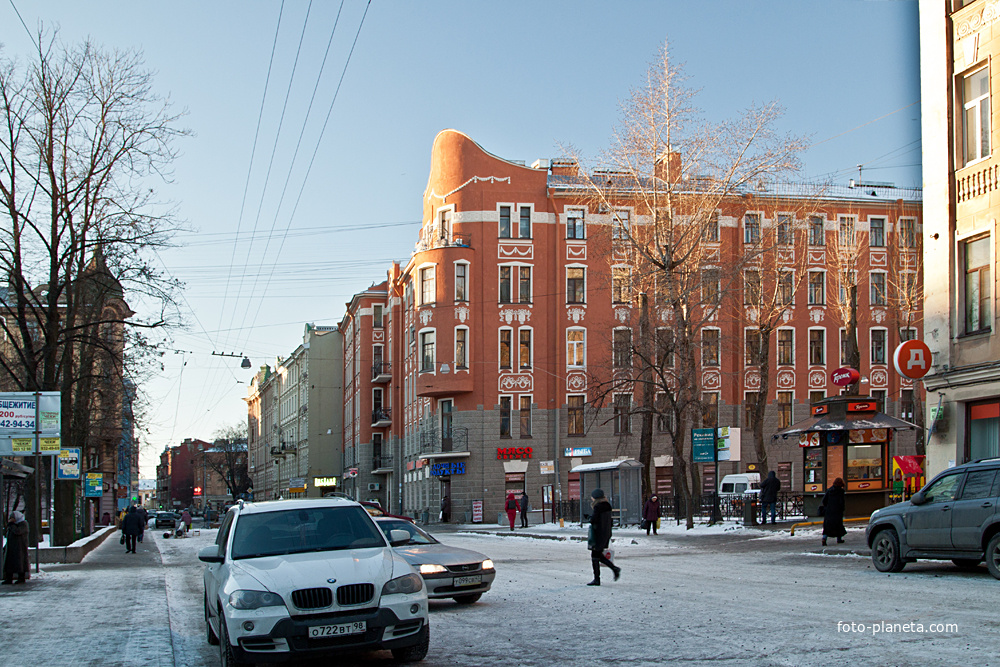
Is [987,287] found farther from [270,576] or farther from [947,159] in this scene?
[270,576]

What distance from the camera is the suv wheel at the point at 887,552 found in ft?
55.4

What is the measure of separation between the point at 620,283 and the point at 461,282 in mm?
17843

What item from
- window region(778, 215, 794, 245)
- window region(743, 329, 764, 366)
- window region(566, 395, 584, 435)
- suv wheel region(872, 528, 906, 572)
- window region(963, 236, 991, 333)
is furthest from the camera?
window region(566, 395, 584, 435)

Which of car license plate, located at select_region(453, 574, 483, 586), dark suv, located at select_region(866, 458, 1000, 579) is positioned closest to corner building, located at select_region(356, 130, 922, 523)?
dark suv, located at select_region(866, 458, 1000, 579)

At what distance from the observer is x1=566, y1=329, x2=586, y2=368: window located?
57688mm

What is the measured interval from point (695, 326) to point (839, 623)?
27.0 meters

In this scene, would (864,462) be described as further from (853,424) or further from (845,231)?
(845,231)

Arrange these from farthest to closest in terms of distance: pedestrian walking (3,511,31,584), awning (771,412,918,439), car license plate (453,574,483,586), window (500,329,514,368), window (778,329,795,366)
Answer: window (778,329,795,366), window (500,329,514,368), awning (771,412,918,439), pedestrian walking (3,511,31,584), car license plate (453,574,483,586)

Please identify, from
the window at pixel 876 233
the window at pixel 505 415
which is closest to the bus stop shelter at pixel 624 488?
the window at pixel 505 415

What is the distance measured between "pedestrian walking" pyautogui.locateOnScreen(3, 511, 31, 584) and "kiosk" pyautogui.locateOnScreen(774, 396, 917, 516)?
1970 cm

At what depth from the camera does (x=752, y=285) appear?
39188 millimetres

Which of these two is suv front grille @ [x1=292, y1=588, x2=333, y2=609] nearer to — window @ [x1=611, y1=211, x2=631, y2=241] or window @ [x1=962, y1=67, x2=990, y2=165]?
window @ [x1=962, y1=67, x2=990, y2=165]

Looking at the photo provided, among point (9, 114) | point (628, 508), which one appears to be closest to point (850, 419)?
point (628, 508)

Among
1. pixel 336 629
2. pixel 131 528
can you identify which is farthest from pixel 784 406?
pixel 336 629
